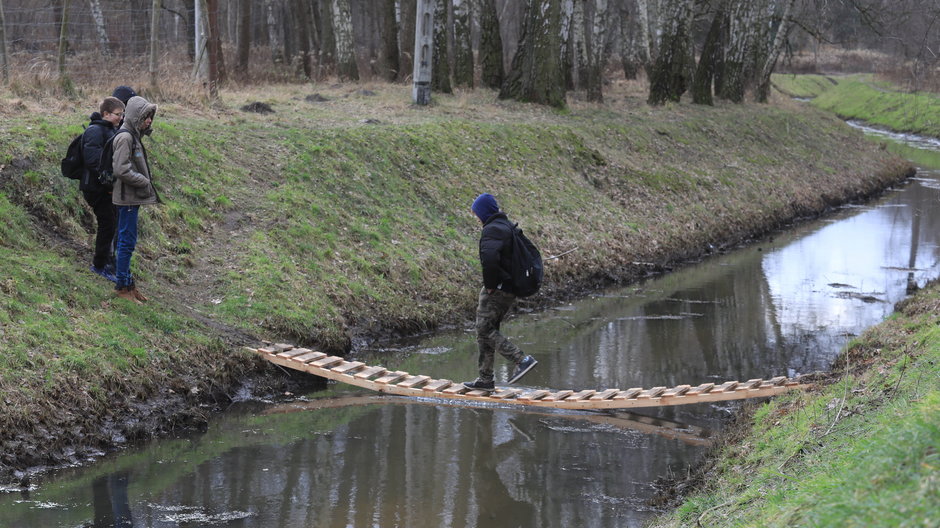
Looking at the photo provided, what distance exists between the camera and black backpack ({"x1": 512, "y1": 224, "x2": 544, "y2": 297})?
32.4 ft

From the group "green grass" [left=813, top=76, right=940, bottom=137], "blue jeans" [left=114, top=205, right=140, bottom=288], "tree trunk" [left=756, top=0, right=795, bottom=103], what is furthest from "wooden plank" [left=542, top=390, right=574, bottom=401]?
"green grass" [left=813, top=76, right=940, bottom=137]

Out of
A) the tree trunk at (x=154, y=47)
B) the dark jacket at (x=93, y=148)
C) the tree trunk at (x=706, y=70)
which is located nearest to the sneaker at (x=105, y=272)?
the dark jacket at (x=93, y=148)

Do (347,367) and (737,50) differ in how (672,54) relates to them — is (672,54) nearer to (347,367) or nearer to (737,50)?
(737,50)

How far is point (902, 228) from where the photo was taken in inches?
952

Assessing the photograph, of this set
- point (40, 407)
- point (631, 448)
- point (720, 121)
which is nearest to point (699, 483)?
point (631, 448)

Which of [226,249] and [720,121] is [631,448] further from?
[720,121]

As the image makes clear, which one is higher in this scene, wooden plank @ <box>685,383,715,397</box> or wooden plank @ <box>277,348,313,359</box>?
wooden plank @ <box>277,348,313,359</box>

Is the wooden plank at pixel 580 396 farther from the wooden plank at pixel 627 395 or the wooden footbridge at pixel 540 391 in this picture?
the wooden plank at pixel 627 395

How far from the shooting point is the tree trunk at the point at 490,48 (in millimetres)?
27567

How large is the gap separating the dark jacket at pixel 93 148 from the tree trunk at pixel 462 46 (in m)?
16.7

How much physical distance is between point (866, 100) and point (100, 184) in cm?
5666

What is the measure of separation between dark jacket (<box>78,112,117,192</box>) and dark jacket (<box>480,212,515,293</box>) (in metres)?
4.32

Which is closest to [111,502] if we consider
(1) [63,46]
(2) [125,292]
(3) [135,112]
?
(2) [125,292]

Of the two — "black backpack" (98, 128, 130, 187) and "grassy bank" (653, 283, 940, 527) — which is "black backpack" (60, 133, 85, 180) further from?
"grassy bank" (653, 283, 940, 527)
